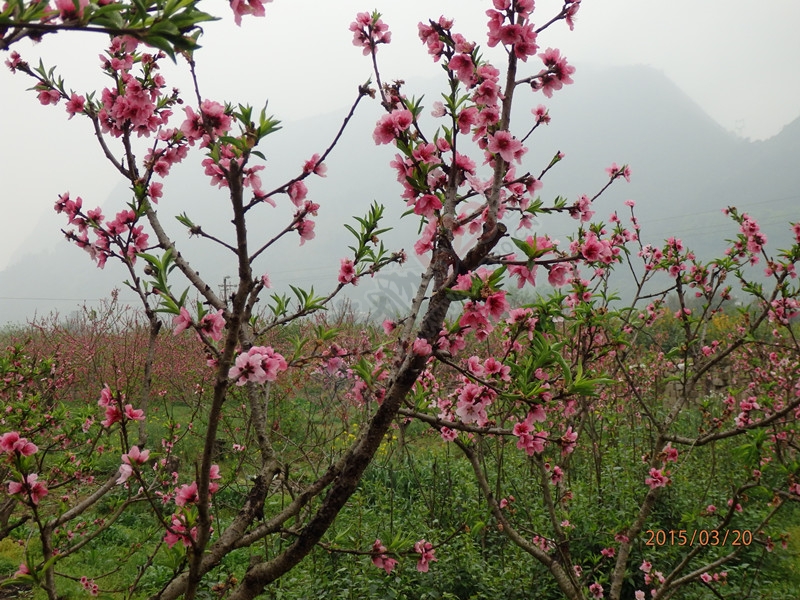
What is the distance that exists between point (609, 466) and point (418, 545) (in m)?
4.41

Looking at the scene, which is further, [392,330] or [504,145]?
[392,330]

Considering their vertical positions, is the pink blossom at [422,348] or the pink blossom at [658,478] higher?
the pink blossom at [422,348]

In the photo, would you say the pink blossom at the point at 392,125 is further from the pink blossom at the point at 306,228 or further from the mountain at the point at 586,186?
the mountain at the point at 586,186

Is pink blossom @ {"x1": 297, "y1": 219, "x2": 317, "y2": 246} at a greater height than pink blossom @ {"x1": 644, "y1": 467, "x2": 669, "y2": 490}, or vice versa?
pink blossom @ {"x1": 297, "y1": 219, "x2": 317, "y2": 246}

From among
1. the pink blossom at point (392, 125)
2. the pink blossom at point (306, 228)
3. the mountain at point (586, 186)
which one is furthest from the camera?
the mountain at point (586, 186)

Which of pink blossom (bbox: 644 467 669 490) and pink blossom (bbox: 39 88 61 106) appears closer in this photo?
pink blossom (bbox: 39 88 61 106)

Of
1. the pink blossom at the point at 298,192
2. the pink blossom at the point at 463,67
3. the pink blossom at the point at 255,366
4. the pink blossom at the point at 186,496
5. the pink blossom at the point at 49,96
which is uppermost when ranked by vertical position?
the pink blossom at the point at 49,96

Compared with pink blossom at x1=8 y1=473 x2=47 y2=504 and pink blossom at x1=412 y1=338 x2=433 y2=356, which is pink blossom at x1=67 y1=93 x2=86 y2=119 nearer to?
pink blossom at x1=8 y1=473 x2=47 y2=504

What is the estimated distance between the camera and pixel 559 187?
14962 cm

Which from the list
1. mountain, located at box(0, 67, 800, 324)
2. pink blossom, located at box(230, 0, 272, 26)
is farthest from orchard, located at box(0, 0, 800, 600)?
mountain, located at box(0, 67, 800, 324)

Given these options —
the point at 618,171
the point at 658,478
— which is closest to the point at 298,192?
the point at 618,171
